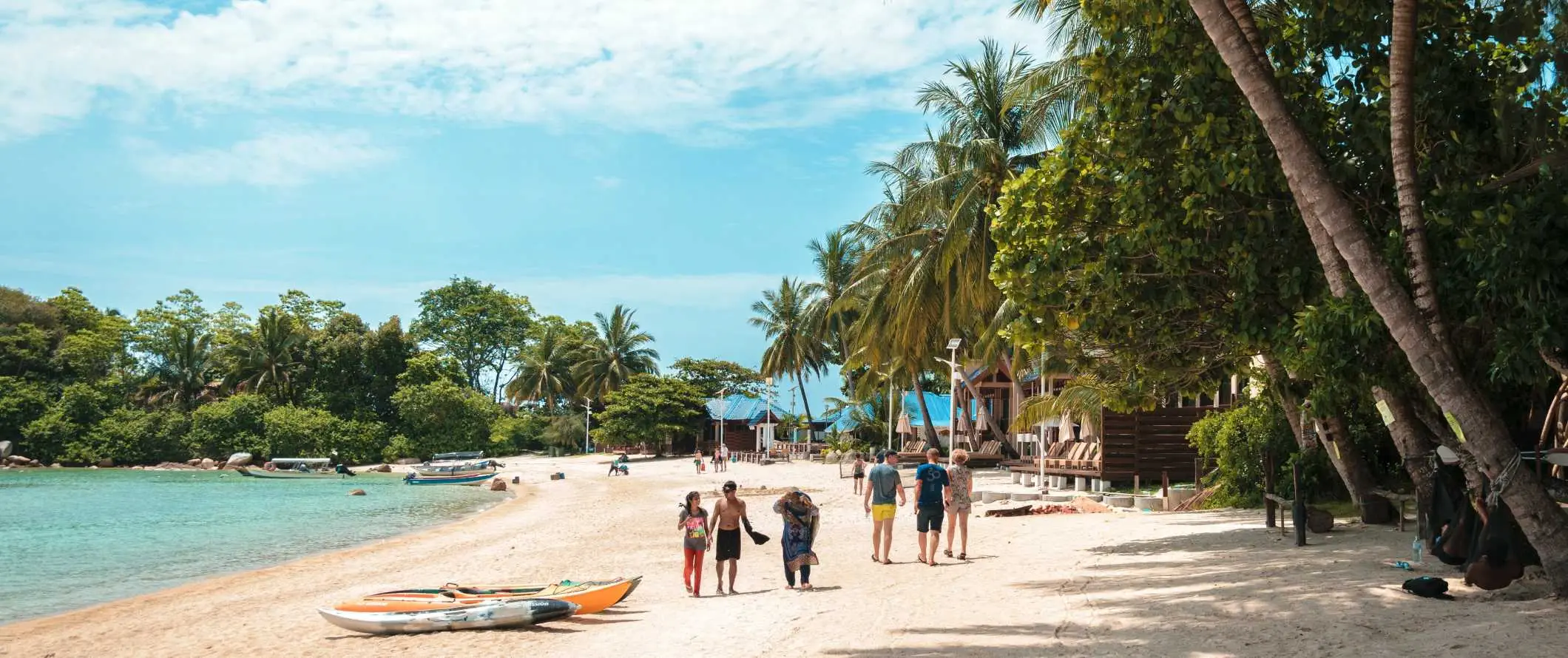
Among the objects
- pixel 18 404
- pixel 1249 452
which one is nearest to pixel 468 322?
pixel 18 404

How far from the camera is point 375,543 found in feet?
74.8

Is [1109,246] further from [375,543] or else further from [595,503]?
[595,503]

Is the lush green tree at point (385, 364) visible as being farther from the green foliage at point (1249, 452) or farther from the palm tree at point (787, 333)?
the green foliage at point (1249, 452)

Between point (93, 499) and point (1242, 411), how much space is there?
128ft

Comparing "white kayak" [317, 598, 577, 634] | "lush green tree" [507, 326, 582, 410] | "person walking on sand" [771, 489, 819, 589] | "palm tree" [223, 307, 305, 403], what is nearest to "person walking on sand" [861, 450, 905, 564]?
"person walking on sand" [771, 489, 819, 589]

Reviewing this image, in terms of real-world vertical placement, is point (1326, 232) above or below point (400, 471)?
above

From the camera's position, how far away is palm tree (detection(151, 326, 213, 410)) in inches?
2552

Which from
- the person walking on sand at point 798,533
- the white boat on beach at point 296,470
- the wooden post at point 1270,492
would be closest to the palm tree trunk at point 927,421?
the wooden post at point 1270,492

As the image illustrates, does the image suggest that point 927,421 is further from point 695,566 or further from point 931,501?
point 695,566

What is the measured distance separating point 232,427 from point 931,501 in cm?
5914

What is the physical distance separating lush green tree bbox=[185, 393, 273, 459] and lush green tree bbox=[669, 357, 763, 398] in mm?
23824

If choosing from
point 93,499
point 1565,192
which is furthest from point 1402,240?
point 93,499

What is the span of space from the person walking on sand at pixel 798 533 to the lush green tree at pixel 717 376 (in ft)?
173

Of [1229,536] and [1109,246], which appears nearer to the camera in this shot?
[1109,246]
